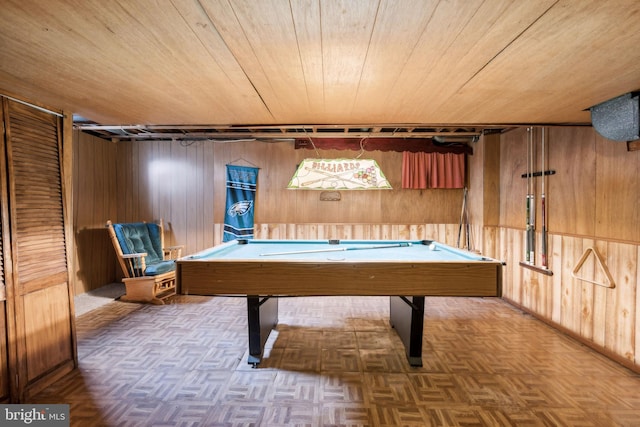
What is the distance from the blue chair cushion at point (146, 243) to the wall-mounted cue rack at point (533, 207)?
4.82m

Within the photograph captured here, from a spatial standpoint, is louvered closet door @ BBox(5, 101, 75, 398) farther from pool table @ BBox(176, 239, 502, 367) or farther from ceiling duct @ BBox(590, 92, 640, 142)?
ceiling duct @ BBox(590, 92, 640, 142)

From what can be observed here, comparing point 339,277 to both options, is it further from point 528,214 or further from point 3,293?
point 528,214

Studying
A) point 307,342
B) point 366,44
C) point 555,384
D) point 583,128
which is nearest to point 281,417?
point 307,342

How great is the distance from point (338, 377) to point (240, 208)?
11.8ft

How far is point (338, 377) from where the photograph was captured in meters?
2.38

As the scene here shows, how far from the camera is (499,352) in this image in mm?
2783

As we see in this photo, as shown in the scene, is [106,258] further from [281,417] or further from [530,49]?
[530,49]

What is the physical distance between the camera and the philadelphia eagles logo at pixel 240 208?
5.28 m

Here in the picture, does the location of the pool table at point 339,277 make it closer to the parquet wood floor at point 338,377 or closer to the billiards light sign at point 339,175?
the parquet wood floor at point 338,377

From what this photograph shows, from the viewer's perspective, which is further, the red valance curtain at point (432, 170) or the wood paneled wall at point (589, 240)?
the red valance curtain at point (432, 170)

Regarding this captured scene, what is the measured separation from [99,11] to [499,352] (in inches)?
144

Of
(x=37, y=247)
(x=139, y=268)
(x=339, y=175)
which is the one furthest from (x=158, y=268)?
(x=339, y=175)

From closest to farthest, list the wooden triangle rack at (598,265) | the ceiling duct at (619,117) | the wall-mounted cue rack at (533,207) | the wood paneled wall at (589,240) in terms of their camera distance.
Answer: the ceiling duct at (619,117)
the wood paneled wall at (589,240)
the wooden triangle rack at (598,265)
the wall-mounted cue rack at (533,207)
